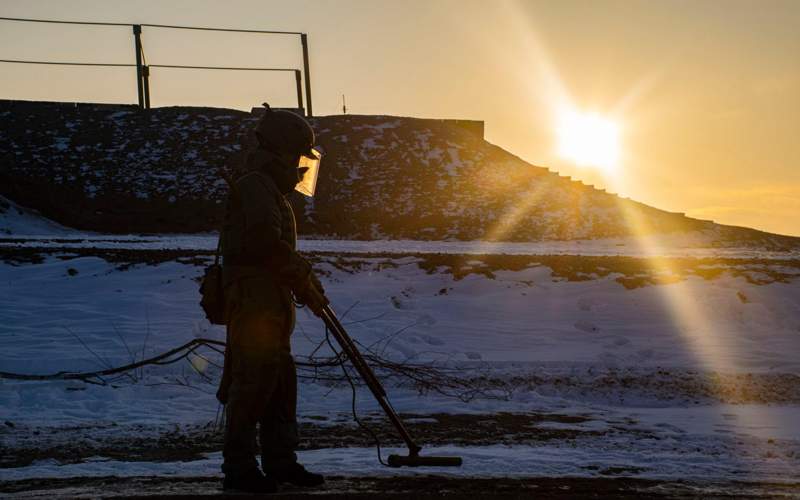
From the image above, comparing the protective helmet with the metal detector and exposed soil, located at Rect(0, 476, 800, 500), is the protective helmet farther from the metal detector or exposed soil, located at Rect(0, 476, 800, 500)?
exposed soil, located at Rect(0, 476, 800, 500)

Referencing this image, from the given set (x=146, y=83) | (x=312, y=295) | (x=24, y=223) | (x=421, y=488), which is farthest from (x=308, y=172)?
(x=146, y=83)

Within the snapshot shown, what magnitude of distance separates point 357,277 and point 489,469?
9.36 metres

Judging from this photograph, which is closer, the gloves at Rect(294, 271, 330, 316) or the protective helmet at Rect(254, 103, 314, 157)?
the gloves at Rect(294, 271, 330, 316)

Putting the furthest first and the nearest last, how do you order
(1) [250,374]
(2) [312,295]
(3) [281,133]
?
(3) [281,133]
(2) [312,295]
(1) [250,374]

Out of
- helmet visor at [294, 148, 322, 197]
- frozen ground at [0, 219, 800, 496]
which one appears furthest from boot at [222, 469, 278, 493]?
helmet visor at [294, 148, 322, 197]

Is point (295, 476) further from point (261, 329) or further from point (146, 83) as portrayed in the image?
point (146, 83)

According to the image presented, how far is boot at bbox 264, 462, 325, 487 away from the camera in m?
5.05

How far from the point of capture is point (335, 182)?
98.2 feet

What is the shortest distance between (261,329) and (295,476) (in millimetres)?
885

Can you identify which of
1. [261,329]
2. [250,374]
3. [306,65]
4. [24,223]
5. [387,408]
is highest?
[306,65]

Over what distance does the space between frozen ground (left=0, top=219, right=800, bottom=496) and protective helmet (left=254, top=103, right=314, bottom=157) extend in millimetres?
2072

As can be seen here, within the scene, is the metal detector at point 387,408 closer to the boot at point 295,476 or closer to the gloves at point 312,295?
the gloves at point 312,295

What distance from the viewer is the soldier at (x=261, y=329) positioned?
5.02 m

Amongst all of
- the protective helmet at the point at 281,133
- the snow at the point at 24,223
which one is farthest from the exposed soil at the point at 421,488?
the snow at the point at 24,223
